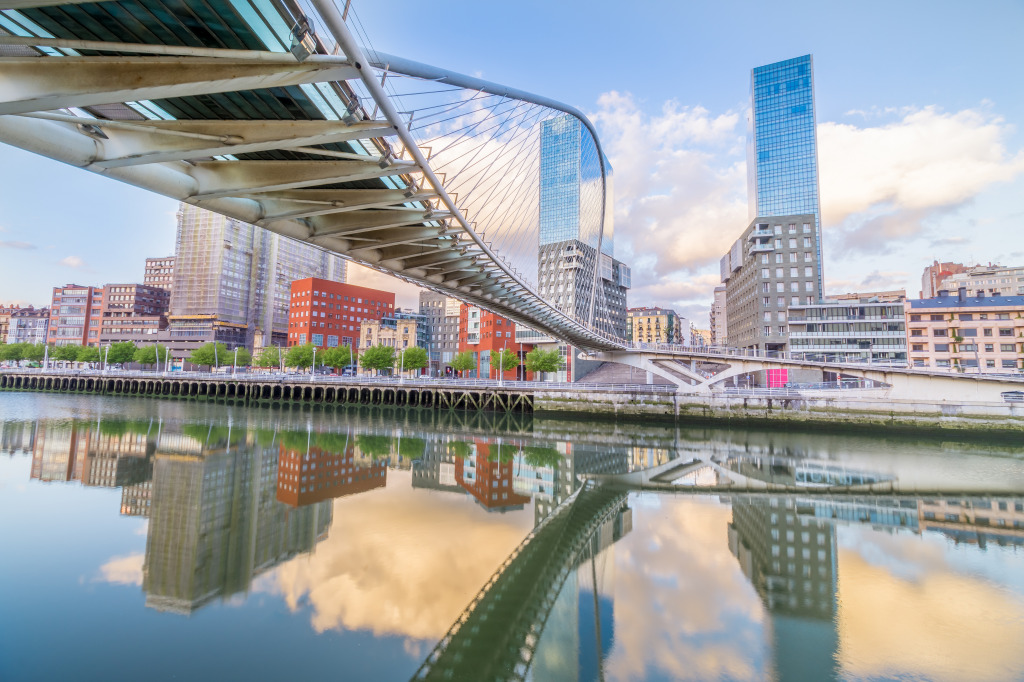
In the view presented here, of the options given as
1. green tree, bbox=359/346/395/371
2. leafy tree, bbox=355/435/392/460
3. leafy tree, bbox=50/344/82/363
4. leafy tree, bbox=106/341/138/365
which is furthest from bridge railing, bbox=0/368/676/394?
leafy tree, bbox=355/435/392/460

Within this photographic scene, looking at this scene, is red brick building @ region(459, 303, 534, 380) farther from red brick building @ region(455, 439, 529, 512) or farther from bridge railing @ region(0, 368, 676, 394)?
red brick building @ region(455, 439, 529, 512)

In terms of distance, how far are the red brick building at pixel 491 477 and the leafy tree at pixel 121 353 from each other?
235 ft

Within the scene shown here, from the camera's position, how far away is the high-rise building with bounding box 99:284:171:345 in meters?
85.2

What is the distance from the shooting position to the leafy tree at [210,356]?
67.1 metres

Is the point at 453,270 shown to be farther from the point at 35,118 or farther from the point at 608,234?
the point at 608,234

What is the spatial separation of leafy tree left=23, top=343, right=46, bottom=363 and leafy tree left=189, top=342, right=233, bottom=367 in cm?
1587

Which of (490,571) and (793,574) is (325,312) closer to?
(490,571)

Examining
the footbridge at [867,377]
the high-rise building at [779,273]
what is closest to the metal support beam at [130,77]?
the footbridge at [867,377]

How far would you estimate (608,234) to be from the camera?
80625 mm

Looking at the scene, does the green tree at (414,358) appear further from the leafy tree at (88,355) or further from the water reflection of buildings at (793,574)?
the leafy tree at (88,355)

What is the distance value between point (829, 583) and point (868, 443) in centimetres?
2194

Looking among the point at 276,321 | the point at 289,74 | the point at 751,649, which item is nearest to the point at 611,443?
the point at 751,649

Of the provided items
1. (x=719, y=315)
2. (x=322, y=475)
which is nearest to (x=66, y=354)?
(x=322, y=475)

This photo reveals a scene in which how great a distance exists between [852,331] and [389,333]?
60047mm
